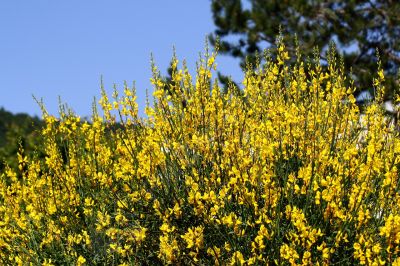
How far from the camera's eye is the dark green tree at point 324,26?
15.0 m

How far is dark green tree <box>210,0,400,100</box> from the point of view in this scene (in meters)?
15.0

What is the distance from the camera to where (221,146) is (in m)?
4.57

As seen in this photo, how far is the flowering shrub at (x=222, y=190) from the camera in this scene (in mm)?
3932

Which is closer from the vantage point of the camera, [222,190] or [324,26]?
[222,190]

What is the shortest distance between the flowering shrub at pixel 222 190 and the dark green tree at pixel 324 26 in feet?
31.9

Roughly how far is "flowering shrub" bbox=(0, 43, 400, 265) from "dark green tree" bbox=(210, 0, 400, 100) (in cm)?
973

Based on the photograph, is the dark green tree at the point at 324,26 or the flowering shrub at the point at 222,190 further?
the dark green tree at the point at 324,26

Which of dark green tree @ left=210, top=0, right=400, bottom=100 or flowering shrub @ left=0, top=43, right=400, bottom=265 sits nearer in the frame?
flowering shrub @ left=0, top=43, right=400, bottom=265

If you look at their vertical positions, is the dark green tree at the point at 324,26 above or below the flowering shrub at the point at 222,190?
above

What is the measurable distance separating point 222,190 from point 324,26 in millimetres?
12561

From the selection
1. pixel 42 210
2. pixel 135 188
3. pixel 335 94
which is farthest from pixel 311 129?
pixel 42 210

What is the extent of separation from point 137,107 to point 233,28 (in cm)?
1207

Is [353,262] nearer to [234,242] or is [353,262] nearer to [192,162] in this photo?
[234,242]

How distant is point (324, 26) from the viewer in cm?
1573
